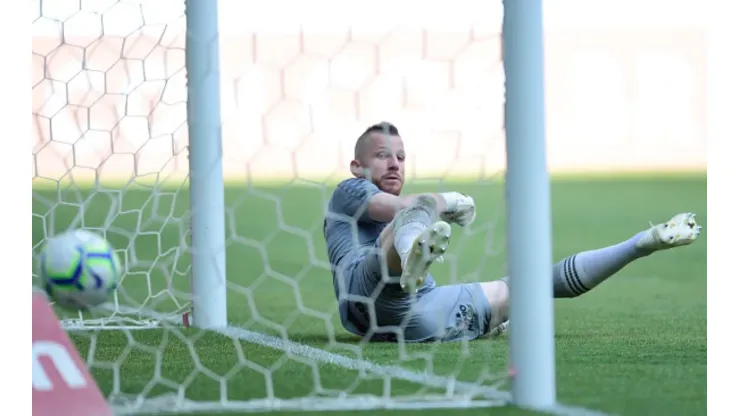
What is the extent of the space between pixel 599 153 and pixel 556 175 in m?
2.13

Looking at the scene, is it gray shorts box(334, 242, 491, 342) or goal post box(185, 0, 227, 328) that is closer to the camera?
gray shorts box(334, 242, 491, 342)

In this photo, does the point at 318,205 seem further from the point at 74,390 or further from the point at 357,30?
the point at 74,390

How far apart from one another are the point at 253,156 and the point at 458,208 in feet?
2.32

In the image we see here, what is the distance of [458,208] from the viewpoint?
3.71 meters

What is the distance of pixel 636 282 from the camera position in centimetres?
629

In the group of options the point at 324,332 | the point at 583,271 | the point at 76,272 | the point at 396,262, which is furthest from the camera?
the point at 324,332

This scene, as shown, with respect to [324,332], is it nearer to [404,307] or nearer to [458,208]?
[404,307]

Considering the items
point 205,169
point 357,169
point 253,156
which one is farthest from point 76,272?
point 205,169

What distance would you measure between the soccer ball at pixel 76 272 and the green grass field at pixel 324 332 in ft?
0.69

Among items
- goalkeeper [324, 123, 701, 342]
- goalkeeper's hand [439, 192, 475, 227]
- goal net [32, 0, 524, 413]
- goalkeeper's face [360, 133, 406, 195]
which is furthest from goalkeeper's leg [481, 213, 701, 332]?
goalkeeper's face [360, 133, 406, 195]

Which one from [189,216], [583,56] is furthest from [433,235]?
[583,56]

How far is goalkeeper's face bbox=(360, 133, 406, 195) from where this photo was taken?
4.09 metres

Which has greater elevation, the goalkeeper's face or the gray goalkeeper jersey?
the goalkeeper's face

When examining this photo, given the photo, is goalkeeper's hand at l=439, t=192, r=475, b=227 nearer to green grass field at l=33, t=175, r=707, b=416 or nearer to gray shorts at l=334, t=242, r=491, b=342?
green grass field at l=33, t=175, r=707, b=416
